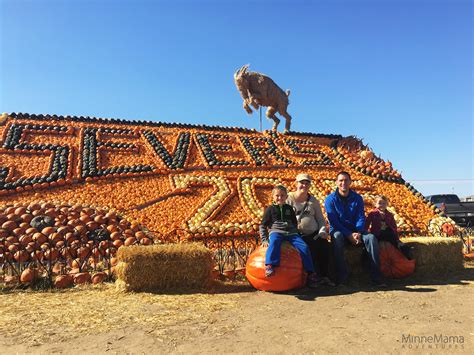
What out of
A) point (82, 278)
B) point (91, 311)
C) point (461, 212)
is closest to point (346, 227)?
point (91, 311)

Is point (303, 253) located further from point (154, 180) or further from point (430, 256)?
point (154, 180)

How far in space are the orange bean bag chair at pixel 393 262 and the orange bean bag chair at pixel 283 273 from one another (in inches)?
62.7

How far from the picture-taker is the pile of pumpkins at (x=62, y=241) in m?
5.62

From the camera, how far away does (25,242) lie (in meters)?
6.79

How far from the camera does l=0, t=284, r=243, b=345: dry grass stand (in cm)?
346

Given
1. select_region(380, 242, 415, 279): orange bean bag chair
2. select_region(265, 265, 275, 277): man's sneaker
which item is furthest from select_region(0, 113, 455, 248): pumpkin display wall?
select_region(265, 265, 275, 277): man's sneaker

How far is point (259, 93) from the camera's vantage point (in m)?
19.6

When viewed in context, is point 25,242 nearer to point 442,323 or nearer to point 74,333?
point 74,333

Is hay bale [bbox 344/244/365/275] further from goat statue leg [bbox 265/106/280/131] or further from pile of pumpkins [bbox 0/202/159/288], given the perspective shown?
goat statue leg [bbox 265/106/280/131]

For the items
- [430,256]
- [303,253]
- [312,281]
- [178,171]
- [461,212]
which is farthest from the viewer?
[461,212]

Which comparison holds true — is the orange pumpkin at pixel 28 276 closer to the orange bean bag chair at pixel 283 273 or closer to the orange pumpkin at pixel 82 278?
the orange pumpkin at pixel 82 278

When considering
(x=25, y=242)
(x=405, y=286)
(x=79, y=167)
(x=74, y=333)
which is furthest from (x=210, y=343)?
(x=79, y=167)

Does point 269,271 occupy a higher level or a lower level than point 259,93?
lower

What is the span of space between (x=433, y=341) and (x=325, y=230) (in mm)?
2529
